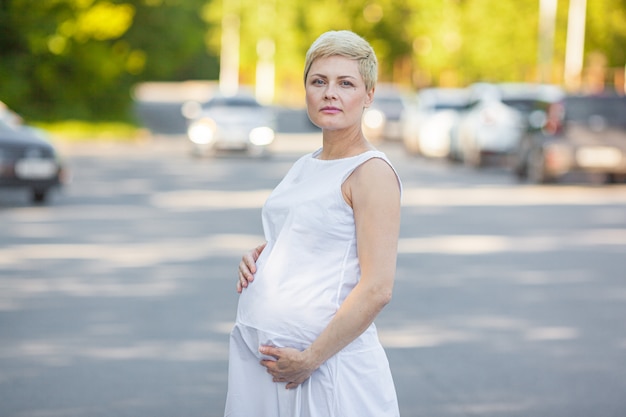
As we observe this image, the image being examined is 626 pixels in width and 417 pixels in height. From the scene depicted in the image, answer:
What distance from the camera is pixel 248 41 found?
9512 centimetres

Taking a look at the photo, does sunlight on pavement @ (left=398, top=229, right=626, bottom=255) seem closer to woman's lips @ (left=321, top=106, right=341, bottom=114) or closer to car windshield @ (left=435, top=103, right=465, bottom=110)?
woman's lips @ (left=321, top=106, right=341, bottom=114)

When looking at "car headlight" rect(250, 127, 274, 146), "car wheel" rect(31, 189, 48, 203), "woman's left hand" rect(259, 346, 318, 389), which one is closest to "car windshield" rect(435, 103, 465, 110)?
"car headlight" rect(250, 127, 274, 146)

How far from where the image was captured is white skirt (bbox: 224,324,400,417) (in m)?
3.34

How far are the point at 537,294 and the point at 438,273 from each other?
133 centimetres

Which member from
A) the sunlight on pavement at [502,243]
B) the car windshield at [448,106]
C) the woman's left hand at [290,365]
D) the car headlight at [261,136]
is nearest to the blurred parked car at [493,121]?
the car windshield at [448,106]

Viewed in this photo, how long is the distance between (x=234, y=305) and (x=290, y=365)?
248 inches

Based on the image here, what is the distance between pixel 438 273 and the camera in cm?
1144

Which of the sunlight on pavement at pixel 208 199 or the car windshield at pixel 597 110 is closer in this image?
the sunlight on pavement at pixel 208 199

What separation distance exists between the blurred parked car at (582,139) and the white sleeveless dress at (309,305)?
19205mm

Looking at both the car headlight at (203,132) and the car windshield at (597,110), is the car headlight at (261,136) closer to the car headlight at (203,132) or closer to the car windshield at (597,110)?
the car headlight at (203,132)

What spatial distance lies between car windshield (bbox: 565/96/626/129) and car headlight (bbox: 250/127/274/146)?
9.15 metres

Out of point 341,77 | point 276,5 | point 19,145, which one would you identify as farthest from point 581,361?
point 276,5

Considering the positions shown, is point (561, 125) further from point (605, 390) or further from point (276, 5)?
point (276, 5)

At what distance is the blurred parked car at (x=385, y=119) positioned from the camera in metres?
42.5
